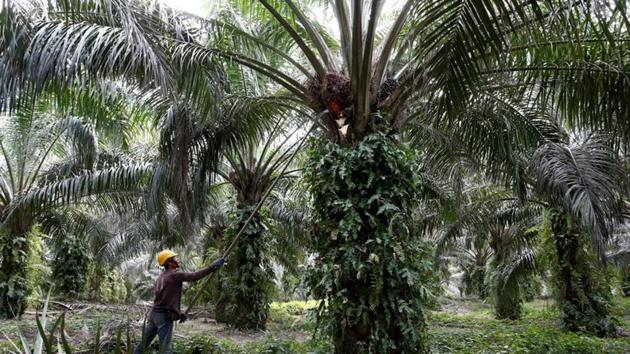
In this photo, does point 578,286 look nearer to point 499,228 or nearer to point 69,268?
point 499,228

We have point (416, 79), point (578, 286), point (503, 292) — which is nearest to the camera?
point (416, 79)

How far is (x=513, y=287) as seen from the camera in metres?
12.6

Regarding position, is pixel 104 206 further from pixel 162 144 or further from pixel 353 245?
pixel 353 245

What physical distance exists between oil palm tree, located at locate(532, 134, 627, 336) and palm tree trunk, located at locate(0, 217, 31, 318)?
9.40 m

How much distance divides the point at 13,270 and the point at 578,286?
10.7 metres

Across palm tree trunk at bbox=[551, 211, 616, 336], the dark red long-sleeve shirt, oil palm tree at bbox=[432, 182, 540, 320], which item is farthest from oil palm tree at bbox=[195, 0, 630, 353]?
oil palm tree at bbox=[432, 182, 540, 320]

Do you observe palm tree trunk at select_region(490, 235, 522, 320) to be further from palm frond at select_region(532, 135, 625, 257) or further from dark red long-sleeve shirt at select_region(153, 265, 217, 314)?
dark red long-sleeve shirt at select_region(153, 265, 217, 314)

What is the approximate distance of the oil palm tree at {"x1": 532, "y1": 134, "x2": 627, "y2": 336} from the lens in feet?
21.2

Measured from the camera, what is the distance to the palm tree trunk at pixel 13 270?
31.9 feet


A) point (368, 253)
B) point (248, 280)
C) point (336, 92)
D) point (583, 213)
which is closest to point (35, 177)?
point (248, 280)

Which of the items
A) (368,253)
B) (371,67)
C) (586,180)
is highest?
(371,67)

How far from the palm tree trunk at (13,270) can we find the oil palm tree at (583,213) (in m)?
9.40

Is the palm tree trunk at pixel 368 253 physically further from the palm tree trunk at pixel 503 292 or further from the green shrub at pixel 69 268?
the green shrub at pixel 69 268

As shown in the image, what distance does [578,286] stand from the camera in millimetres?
9180
